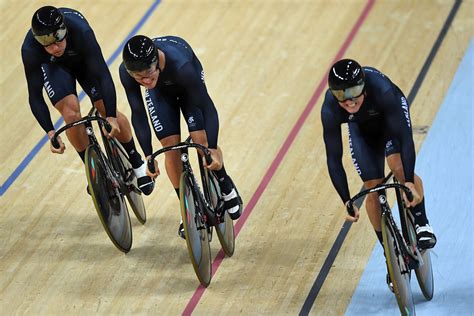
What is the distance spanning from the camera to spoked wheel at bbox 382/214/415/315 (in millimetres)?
5832

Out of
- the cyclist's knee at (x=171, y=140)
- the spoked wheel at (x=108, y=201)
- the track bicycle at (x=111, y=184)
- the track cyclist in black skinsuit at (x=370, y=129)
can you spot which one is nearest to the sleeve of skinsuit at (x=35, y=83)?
the track bicycle at (x=111, y=184)

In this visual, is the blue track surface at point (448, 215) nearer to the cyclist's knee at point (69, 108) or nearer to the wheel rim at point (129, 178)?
the wheel rim at point (129, 178)

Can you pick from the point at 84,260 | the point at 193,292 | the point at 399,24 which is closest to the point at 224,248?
the point at 193,292

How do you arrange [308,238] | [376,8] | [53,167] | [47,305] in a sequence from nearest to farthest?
[47,305]
[308,238]
[53,167]
[376,8]

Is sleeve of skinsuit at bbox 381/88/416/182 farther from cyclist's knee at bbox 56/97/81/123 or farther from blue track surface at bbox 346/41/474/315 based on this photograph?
cyclist's knee at bbox 56/97/81/123

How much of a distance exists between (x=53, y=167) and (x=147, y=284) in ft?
4.84

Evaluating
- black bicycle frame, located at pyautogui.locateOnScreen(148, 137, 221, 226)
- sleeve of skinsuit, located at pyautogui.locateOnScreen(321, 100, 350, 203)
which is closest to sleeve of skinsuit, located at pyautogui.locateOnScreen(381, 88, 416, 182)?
sleeve of skinsuit, located at pyautogui.locateOnScreen(321, 100, 350, 203)

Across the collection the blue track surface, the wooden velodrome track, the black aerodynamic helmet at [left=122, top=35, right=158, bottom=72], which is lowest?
the wooden velodrome track

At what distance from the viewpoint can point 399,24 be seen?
920 centimetres

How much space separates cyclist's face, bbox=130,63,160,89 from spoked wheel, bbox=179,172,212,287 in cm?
53

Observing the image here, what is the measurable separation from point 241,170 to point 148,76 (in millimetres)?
1747

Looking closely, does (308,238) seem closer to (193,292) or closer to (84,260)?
(193,292)

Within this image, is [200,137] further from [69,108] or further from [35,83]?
[35,83]

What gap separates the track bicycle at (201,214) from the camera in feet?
20.6
